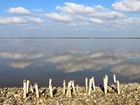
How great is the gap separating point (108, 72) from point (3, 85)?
14310mm

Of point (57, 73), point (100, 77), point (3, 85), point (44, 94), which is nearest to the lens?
point (44, 94)

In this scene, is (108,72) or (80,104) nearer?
(80,104)

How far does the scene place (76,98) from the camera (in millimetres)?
21250

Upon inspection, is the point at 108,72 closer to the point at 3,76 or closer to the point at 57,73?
the point at 57,73

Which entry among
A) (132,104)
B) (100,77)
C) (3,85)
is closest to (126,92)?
(132,104)

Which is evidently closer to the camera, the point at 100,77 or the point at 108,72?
the point at 100,77

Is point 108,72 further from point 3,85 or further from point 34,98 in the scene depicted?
point 34,98

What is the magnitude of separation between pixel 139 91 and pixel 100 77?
11.1 metres

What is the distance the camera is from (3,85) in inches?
1189

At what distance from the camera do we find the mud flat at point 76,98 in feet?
67.2

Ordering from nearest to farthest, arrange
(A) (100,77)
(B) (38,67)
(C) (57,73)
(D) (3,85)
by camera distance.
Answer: (D) (3,85) < (A) (100,77) < (C) (57,73) < (B) (38,67)

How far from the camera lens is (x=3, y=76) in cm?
3484

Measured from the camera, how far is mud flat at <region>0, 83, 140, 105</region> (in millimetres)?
20469

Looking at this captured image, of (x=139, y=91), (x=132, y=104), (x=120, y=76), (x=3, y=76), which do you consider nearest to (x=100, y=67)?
(x=120, y=76)
